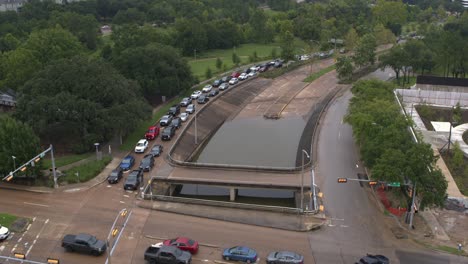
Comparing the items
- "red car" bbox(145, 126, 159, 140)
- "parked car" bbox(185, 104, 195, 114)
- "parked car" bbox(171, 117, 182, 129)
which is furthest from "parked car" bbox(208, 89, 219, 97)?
"red car" bbox(145, 126, 159, 140)

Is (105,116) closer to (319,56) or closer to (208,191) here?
(208,191)

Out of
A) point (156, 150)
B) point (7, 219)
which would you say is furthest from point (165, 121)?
point (7, 219)

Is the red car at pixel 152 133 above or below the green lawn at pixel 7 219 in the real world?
above

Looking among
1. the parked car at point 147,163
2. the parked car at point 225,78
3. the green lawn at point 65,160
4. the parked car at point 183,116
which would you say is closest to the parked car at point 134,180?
the parked car at point 147,163

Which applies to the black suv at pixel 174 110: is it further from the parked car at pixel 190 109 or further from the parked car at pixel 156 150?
the parked car at pixel 156 150

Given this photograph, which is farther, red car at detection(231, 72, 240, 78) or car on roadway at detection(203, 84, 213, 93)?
red car at detection(231, 72, 240, 78)

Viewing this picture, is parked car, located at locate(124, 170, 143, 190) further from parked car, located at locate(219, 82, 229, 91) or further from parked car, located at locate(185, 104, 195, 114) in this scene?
parked car, located at locate(219, 82, 229, 91)

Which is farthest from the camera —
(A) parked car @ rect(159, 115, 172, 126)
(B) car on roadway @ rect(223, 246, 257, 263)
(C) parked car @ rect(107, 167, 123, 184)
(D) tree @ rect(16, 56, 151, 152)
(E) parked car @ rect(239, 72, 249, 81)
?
(E) parked car @ rect(239, 72, 249, 81)
